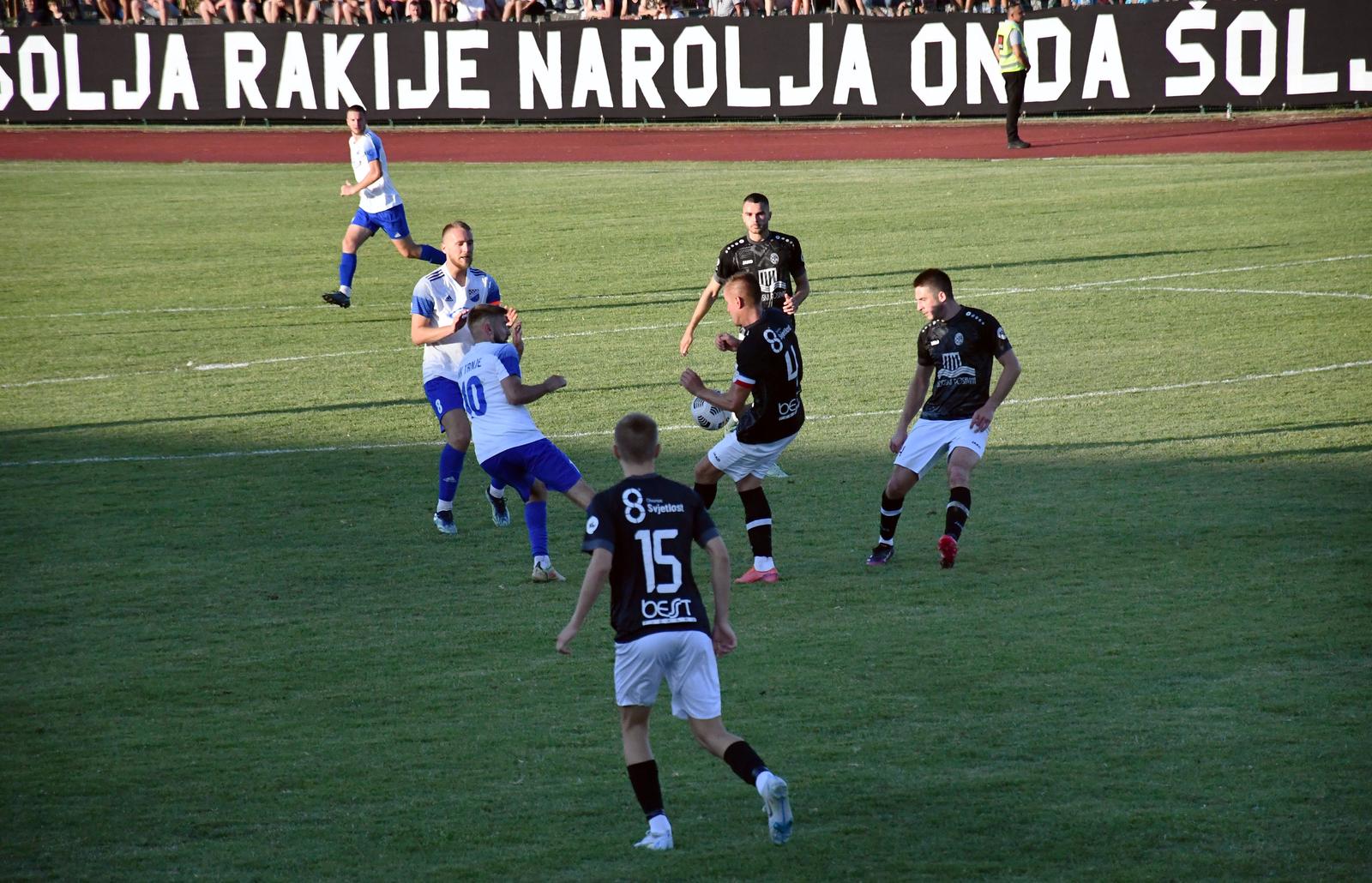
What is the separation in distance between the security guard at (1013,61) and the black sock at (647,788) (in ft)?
85.5

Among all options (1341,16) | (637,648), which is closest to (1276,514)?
(637,648)

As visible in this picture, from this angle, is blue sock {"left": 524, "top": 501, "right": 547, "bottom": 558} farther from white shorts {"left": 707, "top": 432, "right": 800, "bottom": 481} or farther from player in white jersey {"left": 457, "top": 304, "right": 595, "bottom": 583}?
white shorts {"left": 707, "top": 432, "right": 800, "bottom": 481}

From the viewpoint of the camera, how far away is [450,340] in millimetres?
11555

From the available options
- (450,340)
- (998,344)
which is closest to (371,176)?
(450,340)

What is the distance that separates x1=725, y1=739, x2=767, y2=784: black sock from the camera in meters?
6.12

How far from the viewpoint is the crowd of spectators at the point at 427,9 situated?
38.2 m

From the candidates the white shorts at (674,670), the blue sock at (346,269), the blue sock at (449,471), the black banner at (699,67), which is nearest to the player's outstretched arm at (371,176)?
the blue sock at (346,269)

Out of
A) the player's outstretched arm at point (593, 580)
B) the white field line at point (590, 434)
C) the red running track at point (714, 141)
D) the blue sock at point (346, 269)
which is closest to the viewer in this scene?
the player's outstretched arm at point (593, 580)

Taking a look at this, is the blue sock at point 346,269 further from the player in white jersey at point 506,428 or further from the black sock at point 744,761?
the black sock at point 744,761

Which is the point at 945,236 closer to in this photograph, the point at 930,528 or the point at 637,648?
the point at 930,528

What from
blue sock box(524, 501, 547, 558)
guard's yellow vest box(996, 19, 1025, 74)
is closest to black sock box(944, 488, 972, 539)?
blue sock box(524, 501, 547, 558)

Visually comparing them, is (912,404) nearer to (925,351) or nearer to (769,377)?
(925,351)

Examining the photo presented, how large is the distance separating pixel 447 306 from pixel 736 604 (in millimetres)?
3684

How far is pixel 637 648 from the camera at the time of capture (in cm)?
627
